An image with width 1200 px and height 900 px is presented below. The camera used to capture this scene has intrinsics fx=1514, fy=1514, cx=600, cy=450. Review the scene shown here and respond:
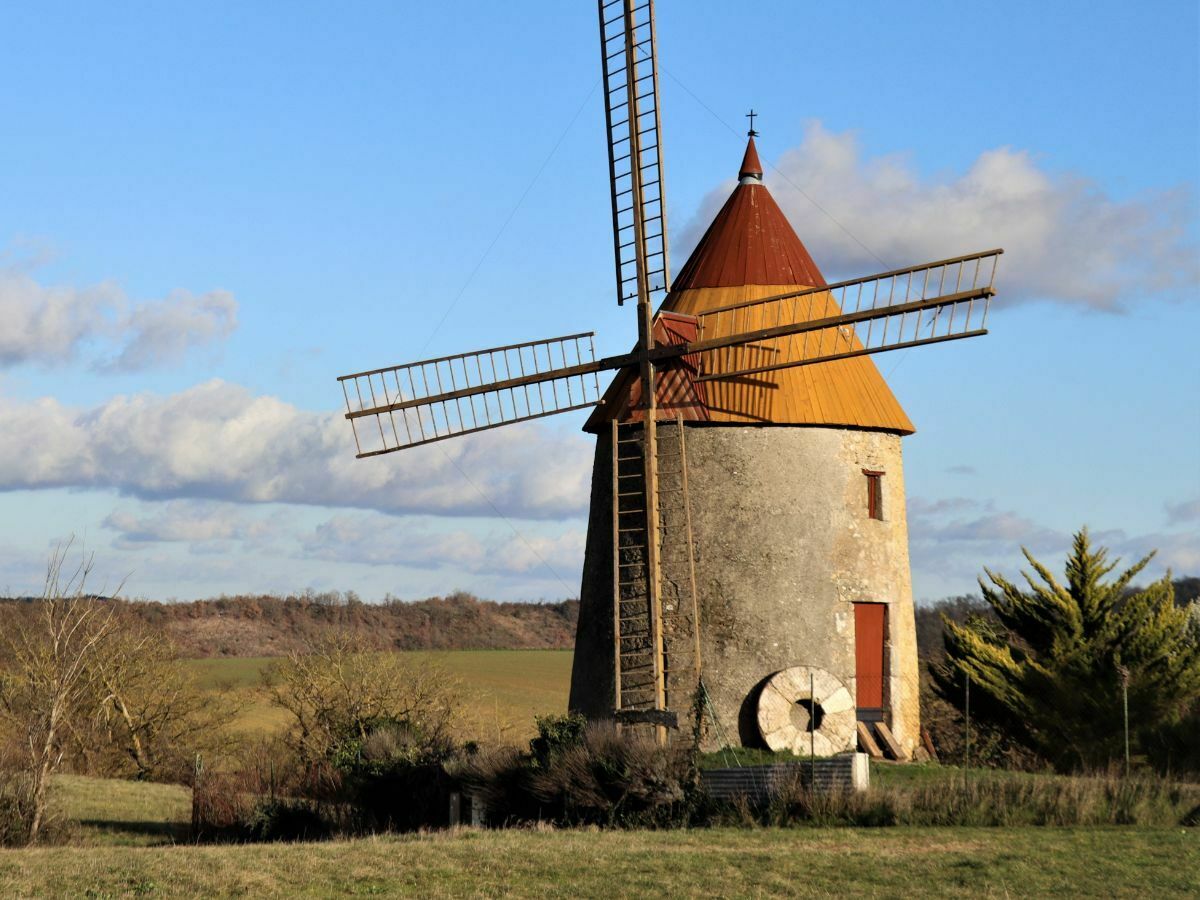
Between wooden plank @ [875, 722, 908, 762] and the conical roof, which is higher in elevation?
the conical roof

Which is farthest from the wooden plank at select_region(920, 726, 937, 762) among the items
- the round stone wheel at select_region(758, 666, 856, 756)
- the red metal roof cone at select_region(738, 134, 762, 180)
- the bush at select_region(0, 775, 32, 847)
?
the bush at select_region(0, 775, 32, 847)

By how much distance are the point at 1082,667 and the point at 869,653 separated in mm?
4006

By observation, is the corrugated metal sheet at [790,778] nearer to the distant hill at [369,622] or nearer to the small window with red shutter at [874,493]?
the small window with red shutter at [874,493]

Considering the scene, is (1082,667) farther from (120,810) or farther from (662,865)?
(120,810)

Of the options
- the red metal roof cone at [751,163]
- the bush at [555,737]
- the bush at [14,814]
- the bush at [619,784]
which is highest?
the red metal roof cone at [751,163]

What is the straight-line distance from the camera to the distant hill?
69500 millimetres

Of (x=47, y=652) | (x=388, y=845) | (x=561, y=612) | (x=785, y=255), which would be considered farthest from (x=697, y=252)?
(x=561, y=612)

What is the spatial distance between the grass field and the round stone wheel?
5.33 metres

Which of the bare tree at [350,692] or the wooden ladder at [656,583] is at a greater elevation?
the wooden ladder at [656,583]

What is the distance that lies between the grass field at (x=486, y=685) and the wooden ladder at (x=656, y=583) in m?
4.17

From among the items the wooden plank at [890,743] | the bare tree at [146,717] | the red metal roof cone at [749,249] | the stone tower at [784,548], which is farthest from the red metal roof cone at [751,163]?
the bare tree at [146,717]

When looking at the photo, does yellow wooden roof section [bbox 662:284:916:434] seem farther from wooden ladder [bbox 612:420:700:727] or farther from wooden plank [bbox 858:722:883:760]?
wooden plank [bbox 858:722:883:760]

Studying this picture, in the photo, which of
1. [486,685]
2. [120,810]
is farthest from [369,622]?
[120,810]

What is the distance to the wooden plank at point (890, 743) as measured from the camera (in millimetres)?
20969
